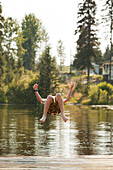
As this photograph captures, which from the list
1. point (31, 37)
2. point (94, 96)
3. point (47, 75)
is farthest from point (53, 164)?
point (31, 37)

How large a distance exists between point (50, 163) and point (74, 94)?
183 ft

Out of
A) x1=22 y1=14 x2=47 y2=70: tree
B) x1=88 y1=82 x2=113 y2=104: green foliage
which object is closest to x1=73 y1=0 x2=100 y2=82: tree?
x1=88 y1=82 x2=113 y2=104: green foliage

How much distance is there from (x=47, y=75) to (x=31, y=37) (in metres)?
49.6

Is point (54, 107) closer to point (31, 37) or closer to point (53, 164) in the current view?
point (53, 164)

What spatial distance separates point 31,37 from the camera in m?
111

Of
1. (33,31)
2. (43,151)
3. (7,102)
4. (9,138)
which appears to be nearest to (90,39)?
(7,102)

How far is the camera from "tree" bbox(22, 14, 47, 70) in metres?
107

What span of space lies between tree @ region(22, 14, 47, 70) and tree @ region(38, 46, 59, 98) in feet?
137

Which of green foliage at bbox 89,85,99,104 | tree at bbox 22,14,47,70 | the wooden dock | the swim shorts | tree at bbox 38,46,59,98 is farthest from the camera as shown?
tree at bbox 22,14,47,70

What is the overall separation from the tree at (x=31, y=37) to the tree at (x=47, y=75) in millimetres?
41688

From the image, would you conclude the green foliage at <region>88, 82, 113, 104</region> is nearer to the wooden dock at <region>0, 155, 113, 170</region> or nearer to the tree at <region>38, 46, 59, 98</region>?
the tree at <region>38, 46, 59, 98</region>

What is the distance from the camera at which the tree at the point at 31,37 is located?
4225 inches

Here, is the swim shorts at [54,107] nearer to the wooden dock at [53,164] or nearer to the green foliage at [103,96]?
the wooden dock at [53,164]

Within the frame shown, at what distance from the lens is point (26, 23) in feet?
374
